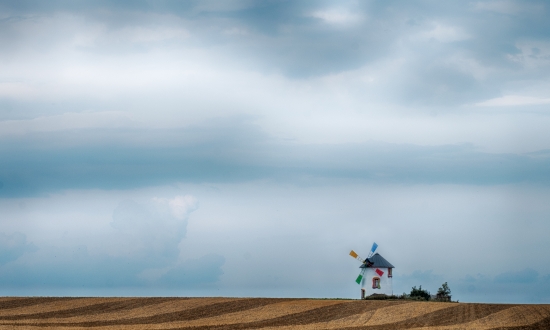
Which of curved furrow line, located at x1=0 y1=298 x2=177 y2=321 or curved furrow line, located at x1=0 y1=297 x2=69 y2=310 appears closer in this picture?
curved furrow line, located at x1=0 y1=298 x2=177 y2=321

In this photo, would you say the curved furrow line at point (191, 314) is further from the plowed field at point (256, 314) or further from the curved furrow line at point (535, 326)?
the curved furrow line at point (535, 326)

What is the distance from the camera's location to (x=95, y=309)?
1540 inches

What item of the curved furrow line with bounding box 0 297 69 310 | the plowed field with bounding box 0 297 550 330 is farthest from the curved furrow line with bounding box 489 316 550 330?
the curved furrow line with bounding box 0 297 69 310

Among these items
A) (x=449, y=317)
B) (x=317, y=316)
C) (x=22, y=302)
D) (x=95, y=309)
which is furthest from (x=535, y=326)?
(x=22, y=302)

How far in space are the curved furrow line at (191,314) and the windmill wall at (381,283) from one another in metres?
12.7

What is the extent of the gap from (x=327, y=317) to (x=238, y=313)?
4904 mm

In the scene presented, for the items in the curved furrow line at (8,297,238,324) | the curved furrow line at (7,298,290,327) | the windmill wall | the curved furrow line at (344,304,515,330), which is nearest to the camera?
the curved furrow line at (344,304,515,330)

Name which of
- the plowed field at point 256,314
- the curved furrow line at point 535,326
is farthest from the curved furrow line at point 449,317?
the curved furrow line at point 535,326

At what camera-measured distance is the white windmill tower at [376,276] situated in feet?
173

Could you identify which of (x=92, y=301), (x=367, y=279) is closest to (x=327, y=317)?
(x=92, y=301)

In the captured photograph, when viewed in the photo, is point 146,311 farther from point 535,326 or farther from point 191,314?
point 535,326

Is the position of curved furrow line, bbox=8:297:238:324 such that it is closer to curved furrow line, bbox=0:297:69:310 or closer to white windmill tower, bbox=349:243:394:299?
curved furrow line, bbox=0:297:69:310

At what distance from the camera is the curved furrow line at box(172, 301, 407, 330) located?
105ft

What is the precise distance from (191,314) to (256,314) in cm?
349
